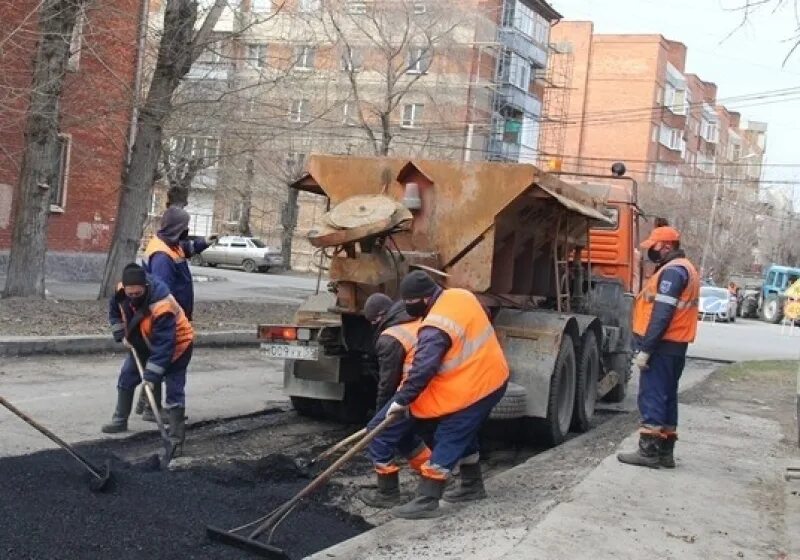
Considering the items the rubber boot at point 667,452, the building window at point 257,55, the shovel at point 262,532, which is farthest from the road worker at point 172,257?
the building window at point 257,55

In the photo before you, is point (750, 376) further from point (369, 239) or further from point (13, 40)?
point (13, 40)

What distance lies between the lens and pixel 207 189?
41844 millimetres

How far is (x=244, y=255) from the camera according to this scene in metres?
42.5

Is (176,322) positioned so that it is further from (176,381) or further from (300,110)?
(300,110)

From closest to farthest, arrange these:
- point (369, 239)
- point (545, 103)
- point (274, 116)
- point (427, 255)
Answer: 1. point (369, 239)
2. point (427, 255)
3. point (274, 116)
4. point (545, 103)

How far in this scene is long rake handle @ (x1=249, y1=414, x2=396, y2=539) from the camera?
5.26m

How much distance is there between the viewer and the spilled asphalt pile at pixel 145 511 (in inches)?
192

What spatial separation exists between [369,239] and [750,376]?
10.7m

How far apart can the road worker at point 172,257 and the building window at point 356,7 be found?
722 inches

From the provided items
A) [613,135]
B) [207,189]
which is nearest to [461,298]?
[207,189]

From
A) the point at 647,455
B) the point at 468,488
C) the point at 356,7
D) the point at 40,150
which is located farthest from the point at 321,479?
the point at 356,7

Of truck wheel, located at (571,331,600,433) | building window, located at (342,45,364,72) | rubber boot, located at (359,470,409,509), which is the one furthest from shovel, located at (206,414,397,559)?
building window, located at (342,45,364,72)

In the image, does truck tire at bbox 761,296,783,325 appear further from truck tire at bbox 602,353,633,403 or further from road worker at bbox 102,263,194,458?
road worker at bbox 102,263,194,458

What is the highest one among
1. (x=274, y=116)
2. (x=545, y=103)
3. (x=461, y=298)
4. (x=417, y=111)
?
(x=545, y=103)
